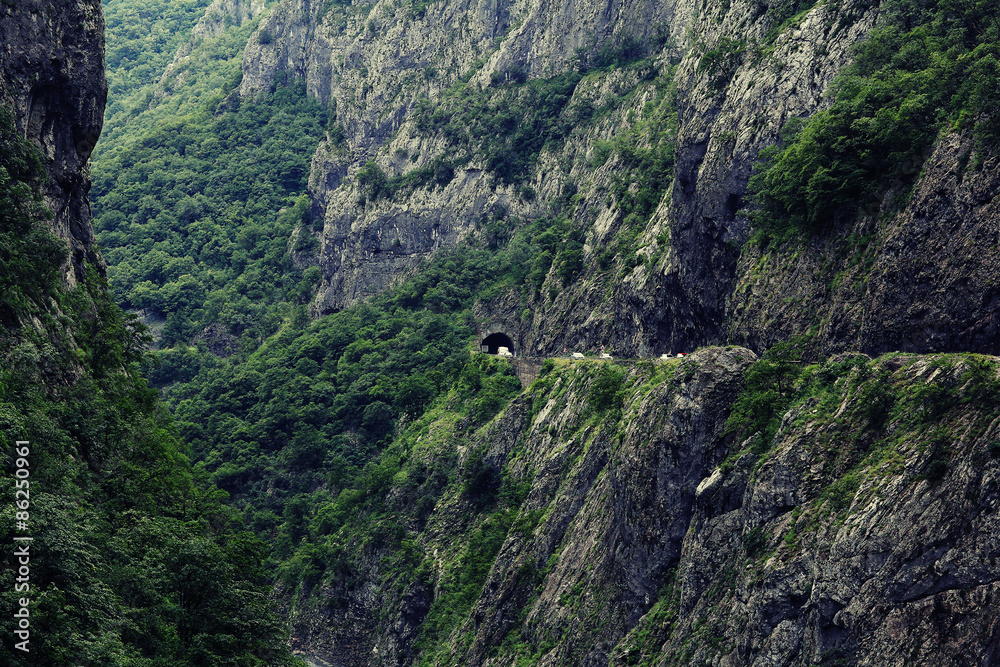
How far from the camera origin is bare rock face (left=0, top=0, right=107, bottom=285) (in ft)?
204

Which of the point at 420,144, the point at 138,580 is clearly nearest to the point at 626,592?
the point at 138,580

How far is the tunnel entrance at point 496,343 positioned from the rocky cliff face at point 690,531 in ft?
52.0

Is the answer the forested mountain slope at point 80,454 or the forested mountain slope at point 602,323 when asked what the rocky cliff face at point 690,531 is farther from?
the forested mountain slope at point 80,454

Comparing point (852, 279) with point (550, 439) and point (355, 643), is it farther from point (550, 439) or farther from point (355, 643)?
point (355, 643)

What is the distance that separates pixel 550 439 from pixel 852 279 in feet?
89.7

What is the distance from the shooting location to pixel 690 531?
53.2m

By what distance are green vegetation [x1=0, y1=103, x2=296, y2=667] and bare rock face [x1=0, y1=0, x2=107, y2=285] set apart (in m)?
3.36

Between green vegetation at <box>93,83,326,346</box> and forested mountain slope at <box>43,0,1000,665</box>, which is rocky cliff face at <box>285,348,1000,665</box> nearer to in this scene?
forested mountain slope at <box>43,0,1000,665</box>

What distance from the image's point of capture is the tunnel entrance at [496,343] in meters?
105

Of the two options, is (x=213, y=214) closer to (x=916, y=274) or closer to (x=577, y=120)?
(x=577, y=120)

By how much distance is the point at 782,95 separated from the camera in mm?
69188

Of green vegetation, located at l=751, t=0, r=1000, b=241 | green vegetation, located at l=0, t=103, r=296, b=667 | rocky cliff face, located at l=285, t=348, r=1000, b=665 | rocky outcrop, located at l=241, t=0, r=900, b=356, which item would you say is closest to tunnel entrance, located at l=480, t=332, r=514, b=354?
rocky outcrop, located at l=241, t=0, r=900, b=356

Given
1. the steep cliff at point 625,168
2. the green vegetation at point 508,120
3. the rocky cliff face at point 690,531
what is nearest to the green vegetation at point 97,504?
the rocky cliff face at point 690,531

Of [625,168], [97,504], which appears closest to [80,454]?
[97,504]
